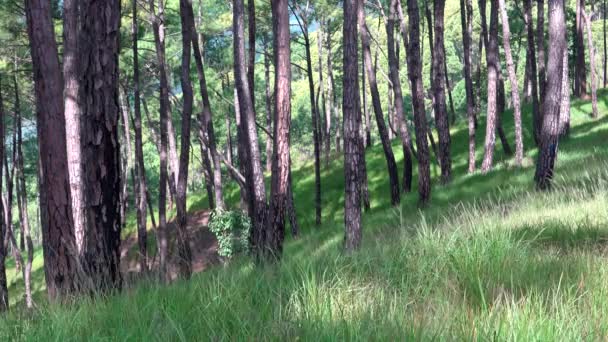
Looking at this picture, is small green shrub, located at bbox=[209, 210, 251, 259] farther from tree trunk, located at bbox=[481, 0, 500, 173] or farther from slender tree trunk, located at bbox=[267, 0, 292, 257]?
slender tree trunk, located at bbox=[267, 0, 292, 257]

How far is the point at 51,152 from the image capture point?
5.99 meters

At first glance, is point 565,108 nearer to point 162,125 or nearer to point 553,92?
point 553,92

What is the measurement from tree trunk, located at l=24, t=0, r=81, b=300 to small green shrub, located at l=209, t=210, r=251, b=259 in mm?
10994

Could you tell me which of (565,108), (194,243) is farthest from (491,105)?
(194,243)

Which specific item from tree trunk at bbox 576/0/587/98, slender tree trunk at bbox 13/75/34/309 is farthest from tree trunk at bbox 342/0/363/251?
tree trunk at bbox 576/0/587/98

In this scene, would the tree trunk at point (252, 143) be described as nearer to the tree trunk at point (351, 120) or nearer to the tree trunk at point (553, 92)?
the tree trunk at point (351, 120)

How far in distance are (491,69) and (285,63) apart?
1007 cm

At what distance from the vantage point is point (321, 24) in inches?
1210

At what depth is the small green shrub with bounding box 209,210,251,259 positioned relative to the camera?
55.5ft

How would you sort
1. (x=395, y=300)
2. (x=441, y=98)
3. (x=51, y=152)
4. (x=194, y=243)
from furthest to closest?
1. (x=194, y=243)
2. (x=441, y=98)
3. (x=51, y=152)
4. (x=395, y=300)

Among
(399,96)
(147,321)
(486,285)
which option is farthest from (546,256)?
(399,96)

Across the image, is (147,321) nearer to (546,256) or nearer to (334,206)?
(546,256)

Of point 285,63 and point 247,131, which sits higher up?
point 285,63

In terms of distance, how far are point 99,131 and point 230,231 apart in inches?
505
